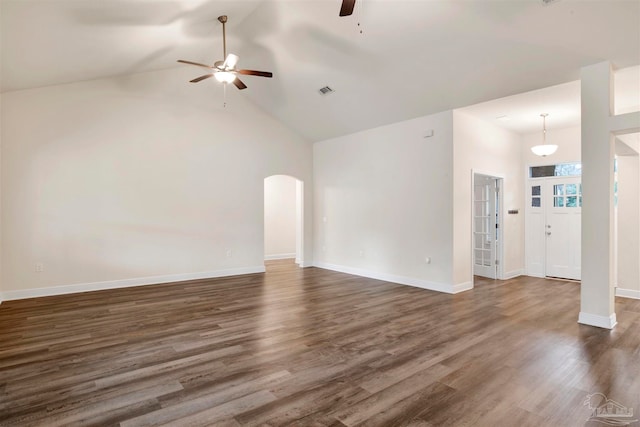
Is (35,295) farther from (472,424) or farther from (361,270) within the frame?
(472,424)

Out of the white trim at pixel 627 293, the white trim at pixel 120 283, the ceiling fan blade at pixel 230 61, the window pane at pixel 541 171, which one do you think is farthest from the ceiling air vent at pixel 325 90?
the white trim at pixel 627 293

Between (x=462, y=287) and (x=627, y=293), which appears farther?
(x=462, y=287)

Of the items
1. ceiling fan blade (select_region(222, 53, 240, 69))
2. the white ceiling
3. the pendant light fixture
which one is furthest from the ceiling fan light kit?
the pendant light fixture

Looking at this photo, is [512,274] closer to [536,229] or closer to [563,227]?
[536,229]

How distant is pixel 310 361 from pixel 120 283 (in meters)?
4.63

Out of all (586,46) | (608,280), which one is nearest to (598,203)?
(608,280)

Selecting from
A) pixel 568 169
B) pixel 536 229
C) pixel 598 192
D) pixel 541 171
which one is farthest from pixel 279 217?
pixel 598 192

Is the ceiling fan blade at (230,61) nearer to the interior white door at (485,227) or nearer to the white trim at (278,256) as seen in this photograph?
the interior white door at (485,227)

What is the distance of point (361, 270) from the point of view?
7.25 metres

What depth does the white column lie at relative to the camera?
12.7 ft

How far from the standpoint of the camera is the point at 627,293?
5.48 meters

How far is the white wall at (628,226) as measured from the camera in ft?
17.7

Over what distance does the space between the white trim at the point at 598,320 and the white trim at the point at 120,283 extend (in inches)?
230

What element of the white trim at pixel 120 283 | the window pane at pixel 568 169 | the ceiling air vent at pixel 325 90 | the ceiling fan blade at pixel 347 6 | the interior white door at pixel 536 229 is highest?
the ceiling air vent at pixel 325 90
